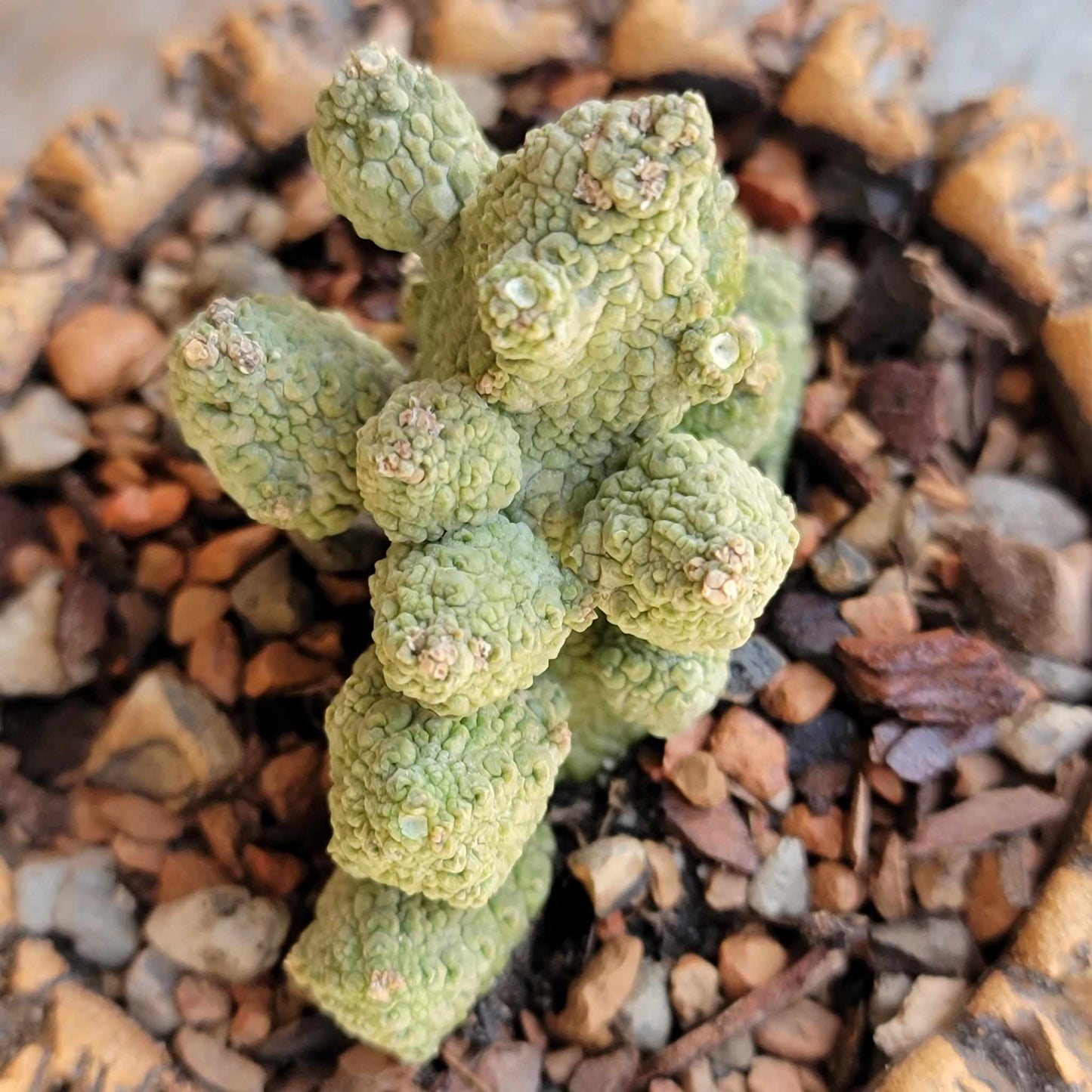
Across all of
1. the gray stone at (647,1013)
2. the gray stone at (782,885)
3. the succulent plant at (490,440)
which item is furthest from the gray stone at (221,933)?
the gray stone at (782,885)

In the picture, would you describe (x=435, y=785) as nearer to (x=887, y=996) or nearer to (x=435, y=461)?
(x=435, y=461)

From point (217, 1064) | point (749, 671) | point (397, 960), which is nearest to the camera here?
point (397, 960)

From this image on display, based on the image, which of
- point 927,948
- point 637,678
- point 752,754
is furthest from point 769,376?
point 927,948

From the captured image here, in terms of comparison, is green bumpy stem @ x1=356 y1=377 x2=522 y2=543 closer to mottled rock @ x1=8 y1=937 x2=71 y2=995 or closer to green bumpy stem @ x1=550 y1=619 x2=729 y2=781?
green bumpy stem @ x1=550 y1=619 x2=729 y2=781

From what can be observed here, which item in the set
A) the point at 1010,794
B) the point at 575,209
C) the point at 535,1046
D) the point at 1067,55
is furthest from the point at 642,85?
the point at 535,1046

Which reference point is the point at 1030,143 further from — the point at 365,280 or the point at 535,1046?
the point at 535,1046

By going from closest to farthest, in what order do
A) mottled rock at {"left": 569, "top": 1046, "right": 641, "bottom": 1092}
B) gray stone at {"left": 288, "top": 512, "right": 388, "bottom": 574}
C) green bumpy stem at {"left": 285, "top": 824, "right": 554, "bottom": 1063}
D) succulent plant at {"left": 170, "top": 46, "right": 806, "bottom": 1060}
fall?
succulent plant at {"left": 170, "top": 46, "right": 806, "bottom": 1060} < green bumpy stem at {"left": 285, "top": 824, "right": 554, "bottom": 1063} < mottled rock at {"left": 569, "top": 1046, "right": 641, "bottom": 1092} < gray stone at {"left": 288, "top": 512, "right": 388, "bottom": 574}

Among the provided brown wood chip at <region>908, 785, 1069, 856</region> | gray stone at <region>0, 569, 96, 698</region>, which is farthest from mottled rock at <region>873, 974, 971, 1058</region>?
gray stone at <region>0, 569, 96, 698</region>
